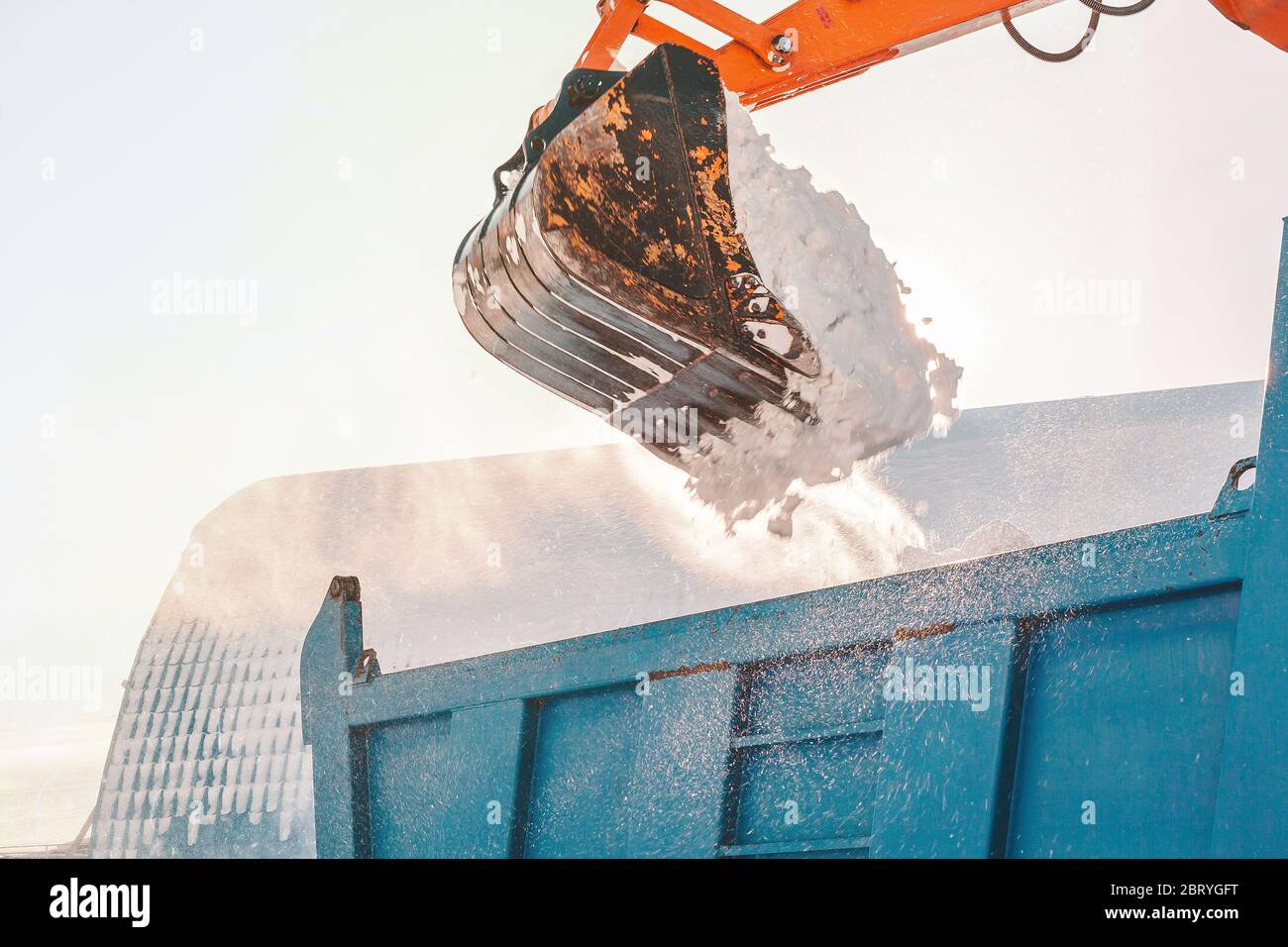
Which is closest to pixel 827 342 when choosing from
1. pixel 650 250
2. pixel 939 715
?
pixel 650 250

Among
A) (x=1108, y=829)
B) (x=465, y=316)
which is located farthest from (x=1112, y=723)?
→ (x=465, y=316)

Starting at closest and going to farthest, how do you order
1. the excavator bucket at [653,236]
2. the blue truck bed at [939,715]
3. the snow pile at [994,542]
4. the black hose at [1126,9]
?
the blue truck bed at [939,715]
the snow pile at [994,542]
the excavator bucket at [653,236]
the black hose at [1126,9]

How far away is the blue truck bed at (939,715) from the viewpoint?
5.83 feet

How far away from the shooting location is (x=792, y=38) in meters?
3.64

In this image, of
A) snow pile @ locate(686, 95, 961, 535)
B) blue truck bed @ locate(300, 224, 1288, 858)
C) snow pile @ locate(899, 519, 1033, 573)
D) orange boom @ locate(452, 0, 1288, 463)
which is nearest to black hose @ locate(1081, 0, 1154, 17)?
orange boom @ locate(452, 0, 1288, 463)

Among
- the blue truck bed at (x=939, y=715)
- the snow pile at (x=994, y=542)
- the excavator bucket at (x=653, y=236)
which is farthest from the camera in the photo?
the excavator bucket at (x=653, y=236)

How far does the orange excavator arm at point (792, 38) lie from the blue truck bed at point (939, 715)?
74.9 inches

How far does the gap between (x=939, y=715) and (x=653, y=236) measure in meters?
1.51

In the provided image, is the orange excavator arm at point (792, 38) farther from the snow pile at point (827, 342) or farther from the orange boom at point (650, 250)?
the snow pile at point (827, 342)

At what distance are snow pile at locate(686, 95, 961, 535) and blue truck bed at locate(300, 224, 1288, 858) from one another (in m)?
0.90

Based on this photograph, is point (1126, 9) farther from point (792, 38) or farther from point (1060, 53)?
point (792, 38)

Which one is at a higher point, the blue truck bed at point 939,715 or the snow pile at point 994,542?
the snow pile at point 994,542

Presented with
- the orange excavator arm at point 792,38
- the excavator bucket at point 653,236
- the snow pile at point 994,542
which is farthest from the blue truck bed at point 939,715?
the orange excavator arm at point 792,38

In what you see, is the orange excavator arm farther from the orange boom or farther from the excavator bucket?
the excavator bucket
